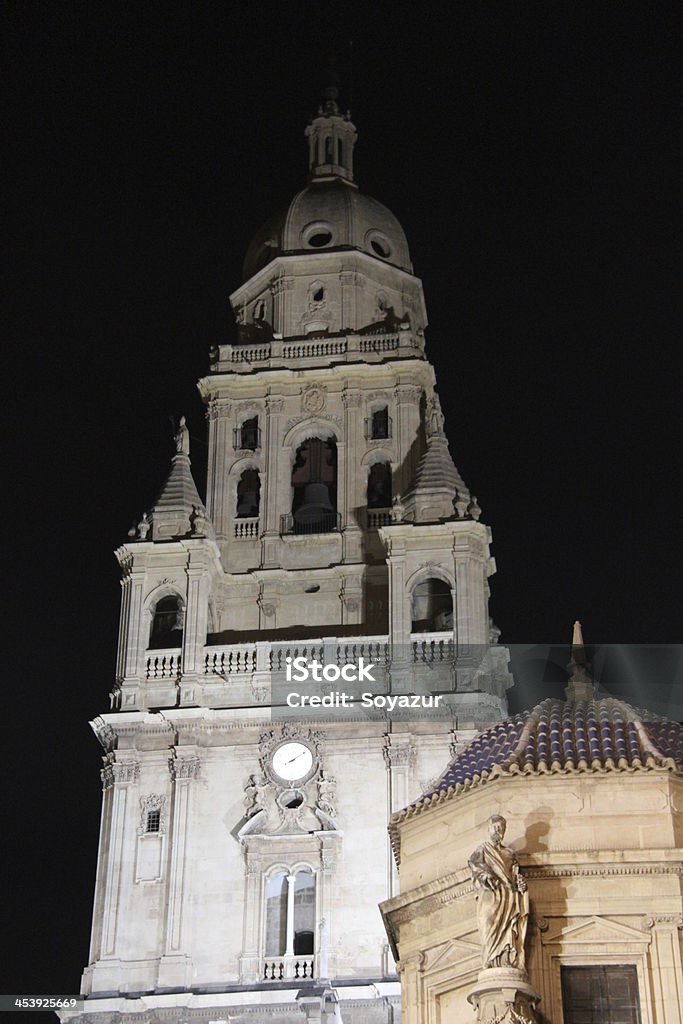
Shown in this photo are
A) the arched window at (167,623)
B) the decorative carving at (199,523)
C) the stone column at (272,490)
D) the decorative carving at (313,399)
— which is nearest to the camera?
the decorative carving at (199,523)

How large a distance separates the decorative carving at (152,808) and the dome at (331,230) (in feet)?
66.8

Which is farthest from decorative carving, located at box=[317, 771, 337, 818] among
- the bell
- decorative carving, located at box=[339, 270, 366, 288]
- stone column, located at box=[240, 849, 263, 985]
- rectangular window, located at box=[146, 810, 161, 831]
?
decorative carving, located at box=[339, 270, 366, 288]

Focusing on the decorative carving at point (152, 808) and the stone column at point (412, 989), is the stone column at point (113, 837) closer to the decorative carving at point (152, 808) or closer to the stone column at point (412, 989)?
the decorative carving at point (152, 808)

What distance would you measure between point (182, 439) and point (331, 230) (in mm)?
9974

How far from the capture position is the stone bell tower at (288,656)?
46.0 meters

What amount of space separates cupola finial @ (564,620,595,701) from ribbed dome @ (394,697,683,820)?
606 millimetres

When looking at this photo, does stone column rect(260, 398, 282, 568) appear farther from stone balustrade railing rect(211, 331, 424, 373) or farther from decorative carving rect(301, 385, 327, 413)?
stone balustrade railing rect(211, 331, 424, 373)

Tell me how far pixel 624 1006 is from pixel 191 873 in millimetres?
21787

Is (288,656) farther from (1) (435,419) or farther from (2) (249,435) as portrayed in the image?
(2) (249,435)

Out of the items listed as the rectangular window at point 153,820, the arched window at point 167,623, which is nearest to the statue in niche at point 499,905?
the rectangular window at point 153,820

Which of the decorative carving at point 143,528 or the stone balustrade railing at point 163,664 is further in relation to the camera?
the decorative carving at point 143,528

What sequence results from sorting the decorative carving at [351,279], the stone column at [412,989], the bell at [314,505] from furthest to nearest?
the decorative carving at [351,279] < the bell at [314,505] < the stone column at [412,989]

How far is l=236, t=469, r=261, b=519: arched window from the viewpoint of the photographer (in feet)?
184

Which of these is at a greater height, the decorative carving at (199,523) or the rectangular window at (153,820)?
the decorative carving at (199,523)
